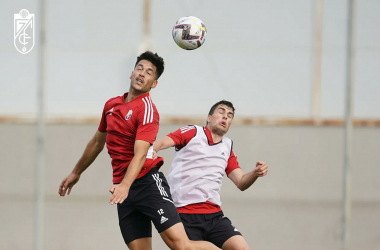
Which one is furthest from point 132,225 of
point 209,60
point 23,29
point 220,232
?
point 23,29

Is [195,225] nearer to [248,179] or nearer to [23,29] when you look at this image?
[248,179]

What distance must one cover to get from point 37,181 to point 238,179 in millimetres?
3567

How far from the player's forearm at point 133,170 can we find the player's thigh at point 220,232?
100 centimetres

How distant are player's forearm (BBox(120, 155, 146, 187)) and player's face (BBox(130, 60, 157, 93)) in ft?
1.84

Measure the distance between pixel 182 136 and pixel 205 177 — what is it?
385 millimetres

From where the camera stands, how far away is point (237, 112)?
7035 mm

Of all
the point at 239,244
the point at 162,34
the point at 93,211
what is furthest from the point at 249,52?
the point at 239,244

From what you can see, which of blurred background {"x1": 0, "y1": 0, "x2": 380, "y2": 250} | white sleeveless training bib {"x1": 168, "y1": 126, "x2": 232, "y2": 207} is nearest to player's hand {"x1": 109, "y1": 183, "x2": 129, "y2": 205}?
white sleeveless training bib {"x1": 168, "y1": 126, "x2": 232, "y2": 207}

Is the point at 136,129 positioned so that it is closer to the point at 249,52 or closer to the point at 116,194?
the point at 116,194

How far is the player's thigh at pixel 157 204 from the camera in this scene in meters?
3.63

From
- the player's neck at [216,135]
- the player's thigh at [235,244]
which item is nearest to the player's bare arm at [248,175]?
the player's neck at [216,135]

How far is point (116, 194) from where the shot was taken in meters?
3.39

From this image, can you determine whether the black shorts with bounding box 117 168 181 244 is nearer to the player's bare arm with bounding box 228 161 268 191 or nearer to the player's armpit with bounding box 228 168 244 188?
the player's bare arm with bounding box 228 161 268 191

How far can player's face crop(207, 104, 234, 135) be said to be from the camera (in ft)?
14.5
